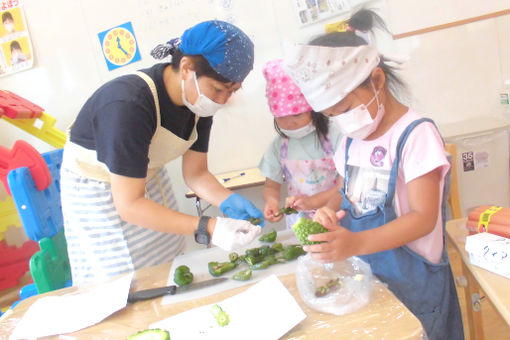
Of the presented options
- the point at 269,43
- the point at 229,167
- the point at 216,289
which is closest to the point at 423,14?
the point at 269,43

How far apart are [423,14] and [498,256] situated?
248cm

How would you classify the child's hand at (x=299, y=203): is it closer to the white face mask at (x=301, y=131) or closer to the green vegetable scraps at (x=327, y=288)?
the white face mask at (x=301, y=131)

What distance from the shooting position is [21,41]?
114 inches

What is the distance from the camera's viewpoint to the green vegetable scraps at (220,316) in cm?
90

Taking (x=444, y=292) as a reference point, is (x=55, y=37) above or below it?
above

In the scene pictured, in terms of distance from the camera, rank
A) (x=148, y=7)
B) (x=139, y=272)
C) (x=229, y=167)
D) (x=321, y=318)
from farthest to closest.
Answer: (x=229, y=167), (x=148, y=7), (x=139, y=272), (x=321, y=318)

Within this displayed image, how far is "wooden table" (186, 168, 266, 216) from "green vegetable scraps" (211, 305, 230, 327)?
152 cm

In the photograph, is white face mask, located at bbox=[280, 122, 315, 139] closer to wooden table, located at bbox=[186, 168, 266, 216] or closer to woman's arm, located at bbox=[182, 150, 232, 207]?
woman's arm, located at bbox=[182, 150, 232, 207]

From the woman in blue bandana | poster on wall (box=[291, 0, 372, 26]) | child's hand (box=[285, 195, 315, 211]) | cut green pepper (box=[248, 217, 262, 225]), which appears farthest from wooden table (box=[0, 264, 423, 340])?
poster on wall (box=[291, 0, 372, 26])

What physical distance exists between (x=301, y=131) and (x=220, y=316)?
39.4 inches

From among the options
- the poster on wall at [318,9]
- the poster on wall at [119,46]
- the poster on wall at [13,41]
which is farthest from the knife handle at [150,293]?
the poster on wall at [13,41]

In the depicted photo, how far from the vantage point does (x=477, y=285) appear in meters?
1.19

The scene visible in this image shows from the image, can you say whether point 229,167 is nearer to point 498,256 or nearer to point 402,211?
point 402,211

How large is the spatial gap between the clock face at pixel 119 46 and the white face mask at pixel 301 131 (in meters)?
1.70
